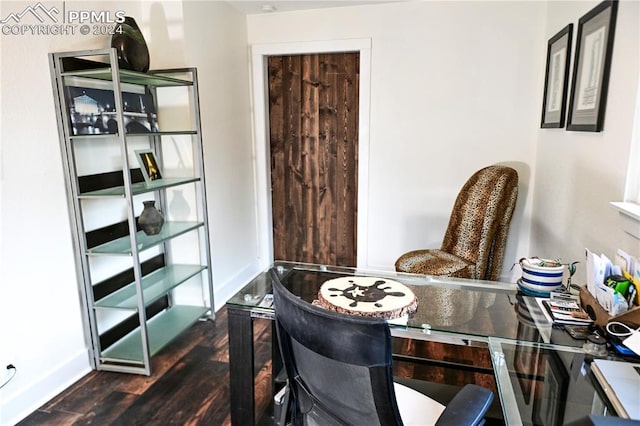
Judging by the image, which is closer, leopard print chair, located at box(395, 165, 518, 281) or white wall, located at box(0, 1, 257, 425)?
white wall, located at box(0, 1, 257, 425)

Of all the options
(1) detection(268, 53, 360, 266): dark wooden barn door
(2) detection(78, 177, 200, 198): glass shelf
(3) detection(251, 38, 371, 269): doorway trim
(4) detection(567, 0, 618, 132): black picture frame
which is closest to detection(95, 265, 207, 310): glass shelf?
(2) detection(78, 177, 200, 198): glass shelf

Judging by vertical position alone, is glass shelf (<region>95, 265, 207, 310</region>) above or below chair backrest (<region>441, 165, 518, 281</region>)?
below

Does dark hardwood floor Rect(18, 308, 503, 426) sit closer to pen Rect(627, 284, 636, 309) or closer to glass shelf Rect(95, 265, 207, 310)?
glass shelf Rect(95, 265, 207, 310)

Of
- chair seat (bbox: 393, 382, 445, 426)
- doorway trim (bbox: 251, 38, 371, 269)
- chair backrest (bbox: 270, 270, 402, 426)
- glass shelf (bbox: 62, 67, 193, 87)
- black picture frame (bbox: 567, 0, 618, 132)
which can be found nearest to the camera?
chair backrest (bbox: 270, 270, 402, 426)

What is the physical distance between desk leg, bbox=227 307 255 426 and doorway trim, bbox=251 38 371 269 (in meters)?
2.15

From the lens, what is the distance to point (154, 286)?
2.64 metres

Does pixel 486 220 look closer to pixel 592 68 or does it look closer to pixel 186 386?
pixel 592 68

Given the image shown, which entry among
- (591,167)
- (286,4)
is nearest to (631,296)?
(591,167)

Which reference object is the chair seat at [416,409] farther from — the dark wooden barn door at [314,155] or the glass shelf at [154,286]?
the dark wooden barn door at [314,155]

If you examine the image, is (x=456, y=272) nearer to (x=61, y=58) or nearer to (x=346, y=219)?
(x=346, y=219)

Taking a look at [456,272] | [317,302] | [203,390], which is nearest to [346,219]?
[456,272]

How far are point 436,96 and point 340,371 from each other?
9.28 ft

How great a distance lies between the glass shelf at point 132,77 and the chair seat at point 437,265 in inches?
74.1

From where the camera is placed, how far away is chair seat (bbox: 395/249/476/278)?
2.61 metres
